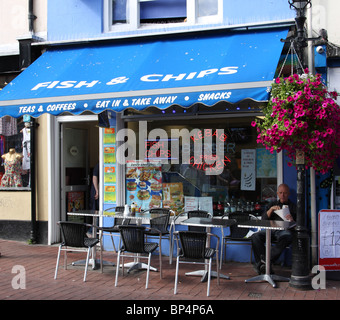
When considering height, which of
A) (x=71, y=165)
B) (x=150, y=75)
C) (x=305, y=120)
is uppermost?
(x=150, y=75)

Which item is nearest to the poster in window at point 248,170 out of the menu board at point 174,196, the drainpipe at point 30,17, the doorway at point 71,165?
the menu board at point 174,196

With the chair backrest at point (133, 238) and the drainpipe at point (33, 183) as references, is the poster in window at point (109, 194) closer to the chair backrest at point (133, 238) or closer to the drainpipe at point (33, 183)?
the drainpipe at point (33, 183)

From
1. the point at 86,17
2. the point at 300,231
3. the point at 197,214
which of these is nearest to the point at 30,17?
the point at 86,17

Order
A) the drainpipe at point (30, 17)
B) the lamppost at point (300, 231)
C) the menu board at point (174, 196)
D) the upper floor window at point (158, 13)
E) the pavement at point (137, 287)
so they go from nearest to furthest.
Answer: the pavement at point (137, 287), the lamppost at point (300, 231), the upper floor window at point (158, 13), the menu board at point (174, 196), the drainpipe at point (30, 17)

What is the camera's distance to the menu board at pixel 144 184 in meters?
8.60

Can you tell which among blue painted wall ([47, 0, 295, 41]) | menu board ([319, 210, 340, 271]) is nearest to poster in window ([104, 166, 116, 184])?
blue painted wall ([47, 0, 295, 41])

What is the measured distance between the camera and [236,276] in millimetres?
6805

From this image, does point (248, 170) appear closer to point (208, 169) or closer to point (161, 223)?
point (208, 169)

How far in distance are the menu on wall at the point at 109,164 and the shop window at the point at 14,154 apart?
1835 mm

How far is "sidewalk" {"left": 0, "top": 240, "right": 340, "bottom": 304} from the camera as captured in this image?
18.7 feet

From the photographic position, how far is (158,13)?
861cm

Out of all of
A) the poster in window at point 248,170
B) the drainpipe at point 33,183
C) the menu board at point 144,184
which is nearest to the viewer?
the poster in window at point 248,170

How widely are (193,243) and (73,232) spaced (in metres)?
1.84

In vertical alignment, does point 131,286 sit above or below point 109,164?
below
